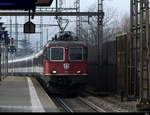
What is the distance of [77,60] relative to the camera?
23688 millimetres

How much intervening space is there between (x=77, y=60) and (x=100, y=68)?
10.4 ft

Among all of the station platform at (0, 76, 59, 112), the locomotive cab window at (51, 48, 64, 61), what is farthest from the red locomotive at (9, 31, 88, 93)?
the station platform at (0, 76, 59, 112)

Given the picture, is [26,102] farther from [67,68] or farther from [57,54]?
[57,54]

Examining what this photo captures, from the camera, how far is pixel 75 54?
2381 cm

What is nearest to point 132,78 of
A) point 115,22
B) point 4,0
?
point 4,0

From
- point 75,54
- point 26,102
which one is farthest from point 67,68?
point 26,102

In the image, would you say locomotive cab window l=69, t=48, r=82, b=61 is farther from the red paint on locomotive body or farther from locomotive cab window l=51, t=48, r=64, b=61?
locomotive cab window l=51, t=48, r=64, b=61

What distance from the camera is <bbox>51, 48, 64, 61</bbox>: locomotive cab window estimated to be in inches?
933

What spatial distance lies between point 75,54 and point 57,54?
965 mm

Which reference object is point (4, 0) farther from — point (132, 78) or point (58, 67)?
point (58, 67)

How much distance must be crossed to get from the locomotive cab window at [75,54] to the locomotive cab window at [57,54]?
19.0 inches

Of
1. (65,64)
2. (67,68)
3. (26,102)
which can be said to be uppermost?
(65,64)

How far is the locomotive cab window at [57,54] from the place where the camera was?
23.7 meters

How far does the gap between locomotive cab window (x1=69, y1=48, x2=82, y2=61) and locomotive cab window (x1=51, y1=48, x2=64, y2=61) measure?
1.58 feet
